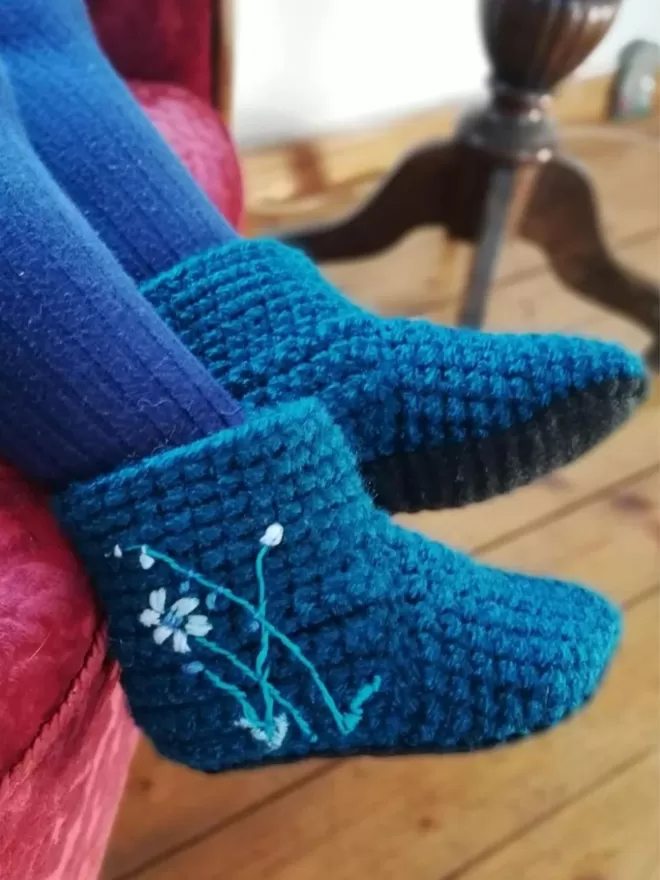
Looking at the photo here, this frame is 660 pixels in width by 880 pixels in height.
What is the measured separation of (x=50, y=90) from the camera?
1.75ft

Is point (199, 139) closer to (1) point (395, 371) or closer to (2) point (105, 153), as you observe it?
(2) point (105, 153)

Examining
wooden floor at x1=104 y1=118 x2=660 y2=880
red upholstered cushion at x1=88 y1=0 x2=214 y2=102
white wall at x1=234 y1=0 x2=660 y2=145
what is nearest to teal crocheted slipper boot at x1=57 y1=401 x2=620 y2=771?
wooden floor at x1=104 y1=118 x2=660 y2=880

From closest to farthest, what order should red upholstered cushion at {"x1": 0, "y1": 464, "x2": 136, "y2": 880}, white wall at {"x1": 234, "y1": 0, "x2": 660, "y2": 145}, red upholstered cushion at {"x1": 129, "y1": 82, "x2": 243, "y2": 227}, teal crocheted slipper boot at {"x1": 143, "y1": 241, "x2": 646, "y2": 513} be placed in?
red upholstered cushion at {"x1": 0, "y1": 464, "x2": 136, "y2": 880} → teal crocheted slipper boot at {"x1": 143, "y1": 241, "x2": 646, "y2": 513} → red upholstered cushion at {"x1": 129, "y1": 82, "x2": 243, "y2": 227} → white wall at {"x1": 234, "y1": 0, "x2": 660, "y2": 145}

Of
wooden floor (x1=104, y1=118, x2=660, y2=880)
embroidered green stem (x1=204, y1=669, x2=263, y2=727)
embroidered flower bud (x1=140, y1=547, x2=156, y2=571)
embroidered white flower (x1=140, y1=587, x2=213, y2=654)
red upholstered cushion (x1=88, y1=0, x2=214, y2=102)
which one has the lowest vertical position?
wooden floor (x1=104, y1=118, x2=660, y2=880)

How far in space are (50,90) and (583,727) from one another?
587 millimetres

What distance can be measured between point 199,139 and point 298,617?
383 mm

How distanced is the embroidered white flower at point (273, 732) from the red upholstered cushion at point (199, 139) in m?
0.35

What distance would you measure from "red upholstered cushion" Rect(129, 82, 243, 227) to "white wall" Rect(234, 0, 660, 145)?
505 mm

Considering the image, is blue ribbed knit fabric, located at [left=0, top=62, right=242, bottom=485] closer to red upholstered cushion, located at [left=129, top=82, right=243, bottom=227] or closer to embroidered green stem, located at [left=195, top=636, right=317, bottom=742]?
embroidered green stem, located at [left=195, top=636, right=317, bottom=742]

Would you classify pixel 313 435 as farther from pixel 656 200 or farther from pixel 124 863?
pixel 656 200

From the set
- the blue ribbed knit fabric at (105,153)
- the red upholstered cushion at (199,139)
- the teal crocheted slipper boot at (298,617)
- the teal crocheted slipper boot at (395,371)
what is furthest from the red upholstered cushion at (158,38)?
the teal crocheted slipper boot at (298,617)

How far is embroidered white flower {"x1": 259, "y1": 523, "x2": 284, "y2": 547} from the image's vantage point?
408 millimetres

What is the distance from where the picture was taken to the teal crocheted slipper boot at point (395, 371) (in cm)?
46

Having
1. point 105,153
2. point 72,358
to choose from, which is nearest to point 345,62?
point 105,153
